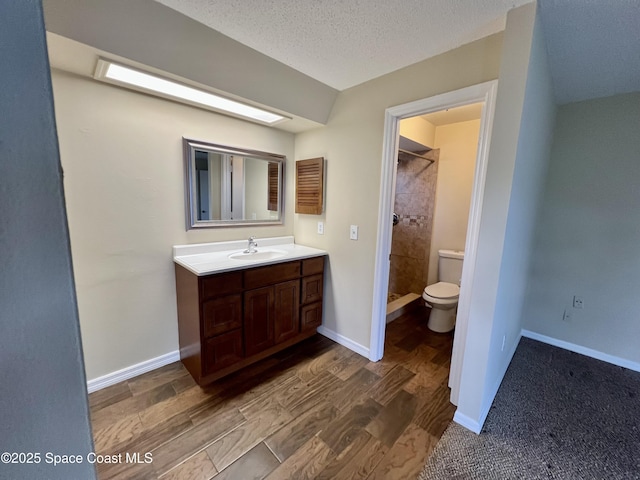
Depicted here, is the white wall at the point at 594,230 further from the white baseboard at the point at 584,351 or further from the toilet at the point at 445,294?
the toilet at the point at 445,294

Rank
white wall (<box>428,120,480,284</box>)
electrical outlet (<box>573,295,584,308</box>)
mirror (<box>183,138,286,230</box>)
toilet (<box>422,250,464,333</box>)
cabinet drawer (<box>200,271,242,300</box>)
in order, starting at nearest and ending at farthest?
cabinet drawer (<box>200,271,242,300</box>)
mirror (<box>183,138,286,230</box>)
electrical outlet (<box>573,295,584,308</box>)
toilet (<box>422,250,464,333</box>)
white wall (<box>428,120,480,284</box>)

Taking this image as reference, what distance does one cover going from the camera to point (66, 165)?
1544 mm

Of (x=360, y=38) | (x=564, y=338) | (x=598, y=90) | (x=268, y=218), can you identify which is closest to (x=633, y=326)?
(x=564, y=338)

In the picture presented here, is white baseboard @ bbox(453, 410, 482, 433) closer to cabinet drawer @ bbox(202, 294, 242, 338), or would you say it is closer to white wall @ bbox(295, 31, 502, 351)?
white wall @ bbox(295, 31, 502, 351)

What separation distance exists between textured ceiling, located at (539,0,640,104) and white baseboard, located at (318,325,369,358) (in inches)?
94.3

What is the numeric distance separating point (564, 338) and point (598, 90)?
7.08 feet

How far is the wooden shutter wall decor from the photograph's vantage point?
239 cm

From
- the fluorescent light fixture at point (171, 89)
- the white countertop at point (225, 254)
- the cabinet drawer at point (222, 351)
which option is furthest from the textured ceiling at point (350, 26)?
the cabinet drawer at point (222, 351)

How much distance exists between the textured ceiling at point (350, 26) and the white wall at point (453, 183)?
155 centimetres

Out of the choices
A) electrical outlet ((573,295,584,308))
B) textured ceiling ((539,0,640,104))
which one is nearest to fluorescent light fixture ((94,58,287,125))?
textured ceiling ((539,0,640,104))

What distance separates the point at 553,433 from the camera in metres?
1.53

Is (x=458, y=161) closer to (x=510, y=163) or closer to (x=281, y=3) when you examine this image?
(x=510, y=163)

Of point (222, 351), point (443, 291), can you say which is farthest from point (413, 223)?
point (222, 351)

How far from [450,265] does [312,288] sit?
1.71 meters
